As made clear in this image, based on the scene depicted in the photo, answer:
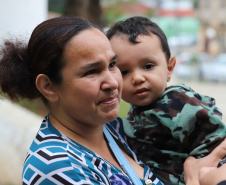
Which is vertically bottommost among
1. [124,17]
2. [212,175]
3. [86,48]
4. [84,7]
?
[124,17]

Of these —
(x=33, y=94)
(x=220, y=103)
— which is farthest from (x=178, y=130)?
(x=220, y=103)

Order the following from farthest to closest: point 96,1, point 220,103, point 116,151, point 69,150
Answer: point 220,103, point 96,1, point 116,151, point 69,150

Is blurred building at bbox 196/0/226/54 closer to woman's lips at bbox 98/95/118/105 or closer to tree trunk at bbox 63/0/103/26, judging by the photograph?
tree trunk at bbox 63/0/103/26

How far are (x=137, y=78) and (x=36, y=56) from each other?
672 millimetres

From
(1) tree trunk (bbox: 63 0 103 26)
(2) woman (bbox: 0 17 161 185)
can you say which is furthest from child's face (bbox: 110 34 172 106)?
(1) tree trunk (bbox: 63 0 103 26)

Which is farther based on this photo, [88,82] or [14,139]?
[14,139]

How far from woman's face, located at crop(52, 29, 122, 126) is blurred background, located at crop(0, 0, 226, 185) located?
528 millimetres

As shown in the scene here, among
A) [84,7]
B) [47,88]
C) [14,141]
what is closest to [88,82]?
[47,88]

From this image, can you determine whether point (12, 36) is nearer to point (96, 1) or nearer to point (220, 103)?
point (96, 1)

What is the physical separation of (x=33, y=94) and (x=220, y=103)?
1301 centimetres

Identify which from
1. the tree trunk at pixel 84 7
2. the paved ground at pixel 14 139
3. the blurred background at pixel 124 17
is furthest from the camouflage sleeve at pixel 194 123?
the tree trunk at pixel 84 7

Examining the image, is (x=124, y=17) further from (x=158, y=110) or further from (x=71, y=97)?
(x=71, y=97)

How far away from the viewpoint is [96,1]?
32.2 feet

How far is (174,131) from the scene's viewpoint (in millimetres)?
2545
